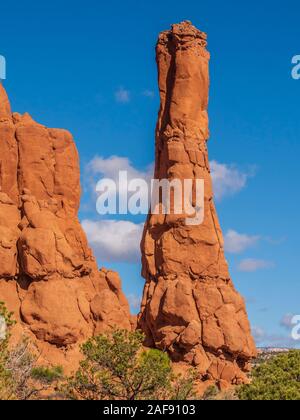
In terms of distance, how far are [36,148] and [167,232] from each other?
13.4 m

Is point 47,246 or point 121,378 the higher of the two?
point 47,246

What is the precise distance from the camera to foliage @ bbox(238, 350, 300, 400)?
113 feet

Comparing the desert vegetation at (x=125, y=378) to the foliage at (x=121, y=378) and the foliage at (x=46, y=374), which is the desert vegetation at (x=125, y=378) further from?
the foliage at (x=46, y=374)

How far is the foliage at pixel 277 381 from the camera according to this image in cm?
3450

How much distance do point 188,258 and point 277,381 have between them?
19985 millimetres

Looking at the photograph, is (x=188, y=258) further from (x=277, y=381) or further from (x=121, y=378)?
(x=277, y=381)

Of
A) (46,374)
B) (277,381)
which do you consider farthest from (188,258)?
(277,381)

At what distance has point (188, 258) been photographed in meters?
56.4

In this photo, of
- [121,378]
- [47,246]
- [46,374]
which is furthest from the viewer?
[47,246]

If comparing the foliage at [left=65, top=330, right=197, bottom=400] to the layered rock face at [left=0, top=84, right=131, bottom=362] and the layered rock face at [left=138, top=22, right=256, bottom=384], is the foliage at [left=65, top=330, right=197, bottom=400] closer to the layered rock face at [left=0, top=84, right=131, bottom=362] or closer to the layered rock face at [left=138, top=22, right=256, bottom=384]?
the layered rock face at [left=0, top=84, right=131, bottom=362]

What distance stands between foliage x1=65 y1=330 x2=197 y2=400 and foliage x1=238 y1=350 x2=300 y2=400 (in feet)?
14.0

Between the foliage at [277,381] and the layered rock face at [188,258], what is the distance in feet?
32.1

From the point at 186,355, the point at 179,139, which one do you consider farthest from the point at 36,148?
the point at 186,355
